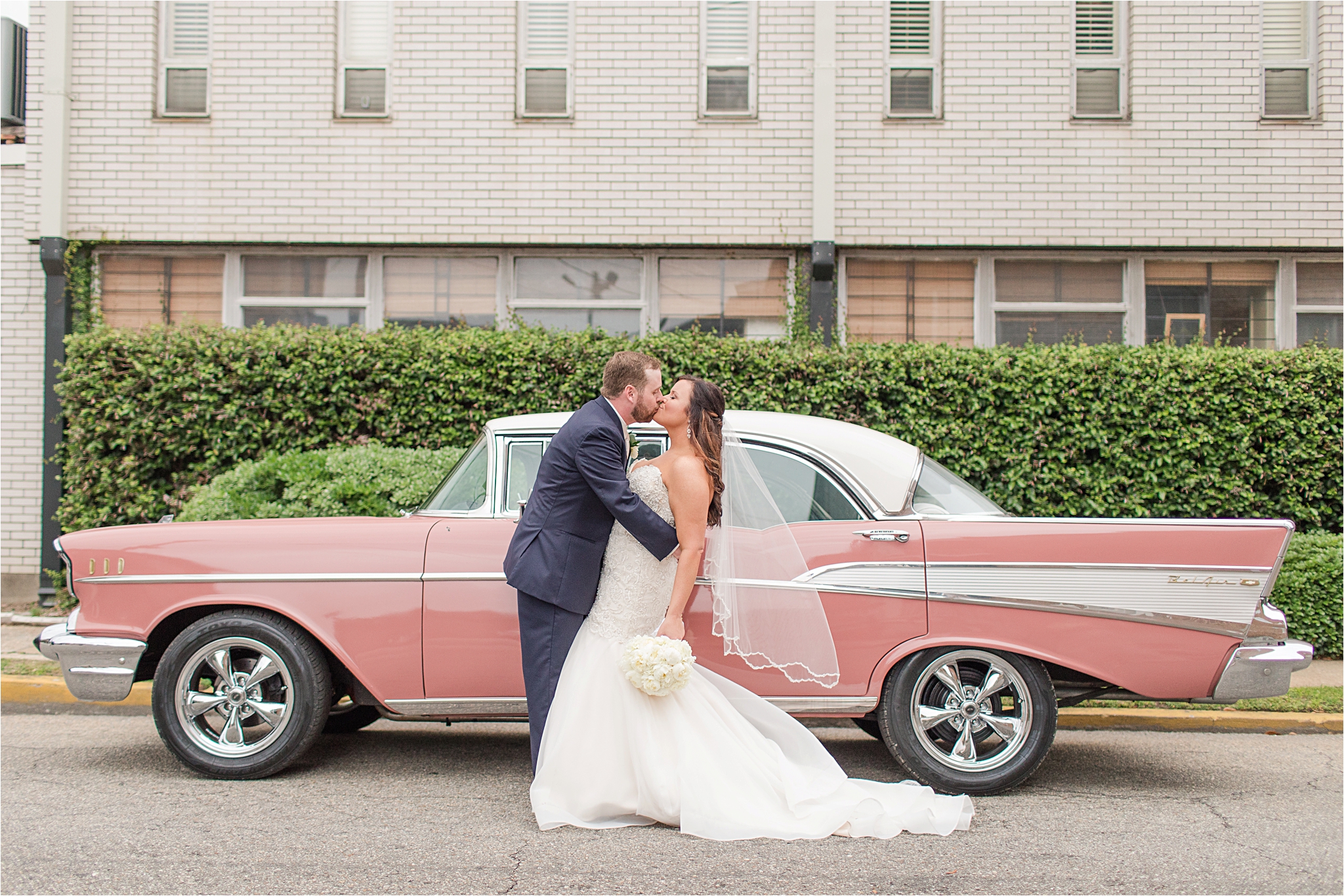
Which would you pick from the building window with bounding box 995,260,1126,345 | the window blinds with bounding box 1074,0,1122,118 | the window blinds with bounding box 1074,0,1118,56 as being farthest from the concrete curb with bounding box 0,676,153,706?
the window blinds with bounding box 1074,0,1118,56

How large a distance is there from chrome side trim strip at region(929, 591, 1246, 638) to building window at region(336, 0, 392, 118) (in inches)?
321

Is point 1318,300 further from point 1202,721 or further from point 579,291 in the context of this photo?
point 579,291

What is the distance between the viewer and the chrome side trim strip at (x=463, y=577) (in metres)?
4.53

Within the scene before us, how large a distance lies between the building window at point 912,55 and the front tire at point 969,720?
23.3 feet

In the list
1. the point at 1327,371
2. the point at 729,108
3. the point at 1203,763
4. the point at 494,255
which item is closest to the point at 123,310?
the point at 494,255

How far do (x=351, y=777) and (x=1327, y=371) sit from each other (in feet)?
27.1

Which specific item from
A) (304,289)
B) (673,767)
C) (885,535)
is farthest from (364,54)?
(673,767)

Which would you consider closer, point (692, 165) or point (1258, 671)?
point (1258, 671)

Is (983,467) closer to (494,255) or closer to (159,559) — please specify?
(494,255)

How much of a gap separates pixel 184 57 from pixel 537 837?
9478 mm

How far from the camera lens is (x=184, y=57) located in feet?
33.2

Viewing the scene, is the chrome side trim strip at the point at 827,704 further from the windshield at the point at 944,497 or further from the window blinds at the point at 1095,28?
the window blinds at the point at 1095,28

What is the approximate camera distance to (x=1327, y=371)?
8336mm

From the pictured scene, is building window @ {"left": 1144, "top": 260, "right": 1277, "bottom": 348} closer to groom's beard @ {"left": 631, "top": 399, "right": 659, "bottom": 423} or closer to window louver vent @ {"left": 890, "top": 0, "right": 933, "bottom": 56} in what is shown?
window louver vent @ {"left": 890, "top": 0, "right": 933, "bottom": 56}
